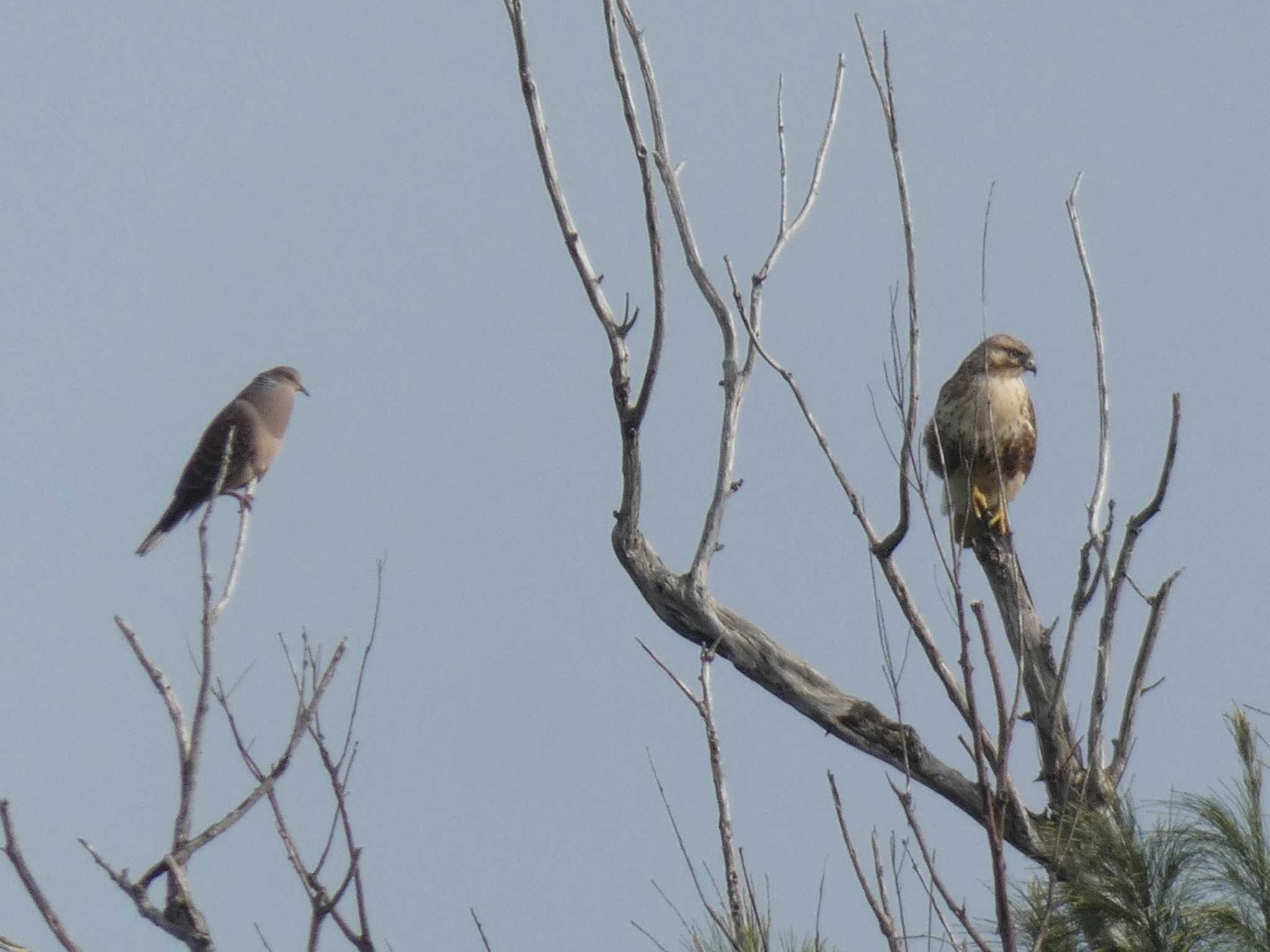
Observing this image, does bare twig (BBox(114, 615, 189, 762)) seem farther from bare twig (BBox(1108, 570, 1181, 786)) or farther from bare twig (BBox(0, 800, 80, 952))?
bare twig (BBox(1108, 570, 1181, 786))

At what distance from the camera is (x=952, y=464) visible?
636 centimetres

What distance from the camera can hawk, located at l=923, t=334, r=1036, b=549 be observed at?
20.8 ft

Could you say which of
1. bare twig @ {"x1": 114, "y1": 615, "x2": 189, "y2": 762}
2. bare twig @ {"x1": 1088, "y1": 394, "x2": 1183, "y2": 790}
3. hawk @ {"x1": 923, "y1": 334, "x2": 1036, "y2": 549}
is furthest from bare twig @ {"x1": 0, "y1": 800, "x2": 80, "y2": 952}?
hawk @ {"x1": 923, "y1": 334, "x2": 1036, "y2": 549}

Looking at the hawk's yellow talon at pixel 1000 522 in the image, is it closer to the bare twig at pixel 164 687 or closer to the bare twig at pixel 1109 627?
the bare twig at pixel 1109 627

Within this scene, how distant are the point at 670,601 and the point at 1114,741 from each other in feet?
3.60

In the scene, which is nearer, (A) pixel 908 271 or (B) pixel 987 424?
(A) pixel 908 271

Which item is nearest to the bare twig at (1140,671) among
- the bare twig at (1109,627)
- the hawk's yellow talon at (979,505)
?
the bare twig at (1109,627)

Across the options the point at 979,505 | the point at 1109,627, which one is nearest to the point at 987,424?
the point at 979,505

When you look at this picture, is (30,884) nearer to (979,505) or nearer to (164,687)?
(164,687)

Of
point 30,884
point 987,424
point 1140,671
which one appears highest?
point 987,424

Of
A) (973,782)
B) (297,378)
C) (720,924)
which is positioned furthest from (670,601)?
(297,378)

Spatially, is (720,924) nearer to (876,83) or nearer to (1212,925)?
(1212,925)

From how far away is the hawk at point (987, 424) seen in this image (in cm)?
635

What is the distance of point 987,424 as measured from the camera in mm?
6461
